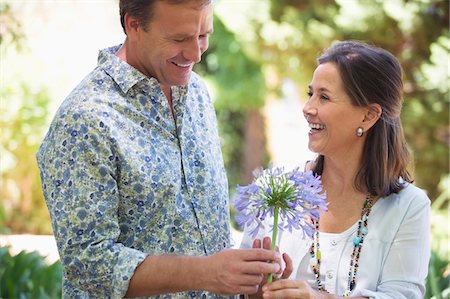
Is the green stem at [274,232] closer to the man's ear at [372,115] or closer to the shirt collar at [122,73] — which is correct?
the shirt collar at [122,73]

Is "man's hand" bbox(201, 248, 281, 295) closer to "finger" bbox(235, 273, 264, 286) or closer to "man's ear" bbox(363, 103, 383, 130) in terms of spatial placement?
"finger" bbox(235, 273, 264, 286)

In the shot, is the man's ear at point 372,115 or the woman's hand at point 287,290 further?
the man's ear at point 372,115

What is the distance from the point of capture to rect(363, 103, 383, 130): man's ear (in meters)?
3.05

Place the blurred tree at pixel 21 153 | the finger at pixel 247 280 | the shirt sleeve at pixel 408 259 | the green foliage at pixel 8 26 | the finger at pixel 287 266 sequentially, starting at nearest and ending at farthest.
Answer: the finger at pixel 247 280 < the finger at pixel 287 266 < the shirt sleeve at pixel 408 259 < the green foliage at pixel 8 26 < the blurred tree at pixel 21 153

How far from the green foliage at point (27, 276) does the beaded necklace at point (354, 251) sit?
237cm

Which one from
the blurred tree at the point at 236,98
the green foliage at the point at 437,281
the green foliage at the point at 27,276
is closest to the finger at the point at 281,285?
the green foliage at the point at 437,281

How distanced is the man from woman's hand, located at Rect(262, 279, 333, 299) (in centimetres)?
13

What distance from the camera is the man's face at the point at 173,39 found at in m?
2.38

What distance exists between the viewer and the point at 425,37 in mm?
8336

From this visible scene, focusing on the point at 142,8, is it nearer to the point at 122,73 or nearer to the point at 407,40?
the point at 122,73

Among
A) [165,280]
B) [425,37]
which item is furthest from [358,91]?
[425,37]

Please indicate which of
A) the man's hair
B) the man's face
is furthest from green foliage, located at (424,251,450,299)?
the man's hair

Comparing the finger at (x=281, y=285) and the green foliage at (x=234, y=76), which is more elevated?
the green foliage at (x=234, y=76)

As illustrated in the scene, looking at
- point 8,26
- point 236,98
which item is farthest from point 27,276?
point 236,98
